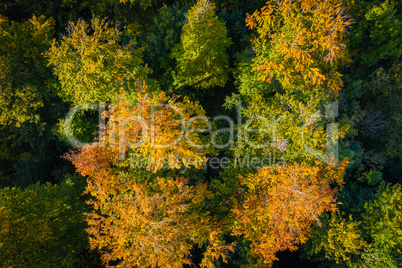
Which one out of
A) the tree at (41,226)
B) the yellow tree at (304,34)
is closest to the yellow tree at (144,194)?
the tree at (41,226)

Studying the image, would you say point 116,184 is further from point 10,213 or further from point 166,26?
point 166,26

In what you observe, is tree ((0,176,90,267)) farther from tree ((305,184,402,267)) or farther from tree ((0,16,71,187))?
tree ((305,184,402,267))

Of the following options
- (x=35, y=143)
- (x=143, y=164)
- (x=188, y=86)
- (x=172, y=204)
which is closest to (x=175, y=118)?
(x=143, y=164)

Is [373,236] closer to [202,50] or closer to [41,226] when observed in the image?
[202,50]

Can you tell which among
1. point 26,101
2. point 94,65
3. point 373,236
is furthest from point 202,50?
point 373,236

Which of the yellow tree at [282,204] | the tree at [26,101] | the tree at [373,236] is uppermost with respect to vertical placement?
the tree at [26,101]

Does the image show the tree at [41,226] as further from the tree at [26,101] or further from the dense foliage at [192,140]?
the tree at [26,101]
